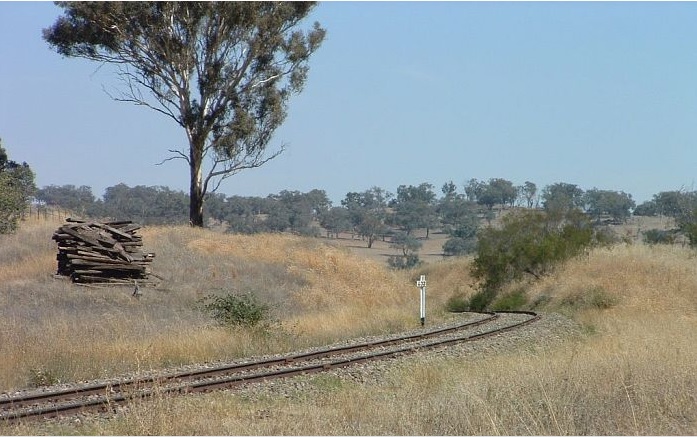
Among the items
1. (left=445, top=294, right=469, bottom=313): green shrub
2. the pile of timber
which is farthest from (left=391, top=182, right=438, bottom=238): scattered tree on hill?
the pile of timber

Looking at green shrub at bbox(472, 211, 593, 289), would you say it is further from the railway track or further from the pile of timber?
the pile of timber

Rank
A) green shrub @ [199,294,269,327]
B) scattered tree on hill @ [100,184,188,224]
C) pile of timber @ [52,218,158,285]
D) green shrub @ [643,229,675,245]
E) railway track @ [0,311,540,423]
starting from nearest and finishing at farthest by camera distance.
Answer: railway track @ [0,311,540,423] < green shrub @ [199,294,269,327] < pile of timber @ [52,218,158,285] < green shrub @ [643,229,675,245] < scattered tree on hill @ [100,184,188,224]

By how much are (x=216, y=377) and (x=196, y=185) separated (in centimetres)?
3092

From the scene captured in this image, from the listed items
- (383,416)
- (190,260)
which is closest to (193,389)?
(383,416)

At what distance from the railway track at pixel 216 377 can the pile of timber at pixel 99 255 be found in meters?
10.4

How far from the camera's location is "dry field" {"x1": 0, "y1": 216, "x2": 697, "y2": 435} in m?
8.91

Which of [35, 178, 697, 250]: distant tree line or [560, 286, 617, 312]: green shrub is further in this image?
[35, 178, 697, 250]: distant tree line

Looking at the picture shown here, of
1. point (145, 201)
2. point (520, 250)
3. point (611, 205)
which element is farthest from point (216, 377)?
point (611, 205)

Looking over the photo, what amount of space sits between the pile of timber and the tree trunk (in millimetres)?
15696

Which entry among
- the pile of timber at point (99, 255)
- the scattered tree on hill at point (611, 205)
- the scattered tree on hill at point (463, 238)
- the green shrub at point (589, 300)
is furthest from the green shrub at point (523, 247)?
the scattered tree on hill at point (611, 205)

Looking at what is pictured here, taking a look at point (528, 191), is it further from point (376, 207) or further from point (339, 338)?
point (339, 338)

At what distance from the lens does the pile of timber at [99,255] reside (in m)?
27.3

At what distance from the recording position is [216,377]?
1469 cm

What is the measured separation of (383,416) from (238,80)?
119 ft
